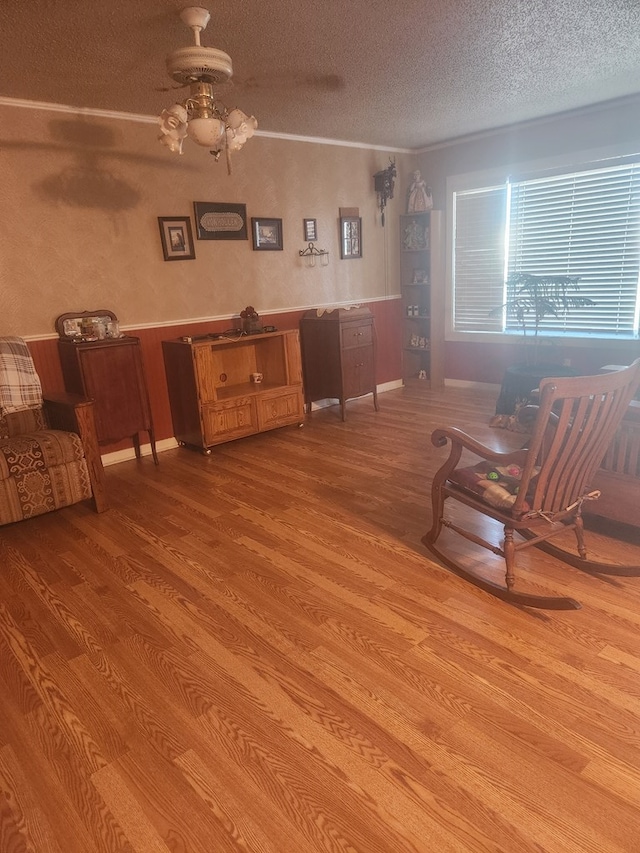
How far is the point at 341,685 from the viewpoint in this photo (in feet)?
5.81

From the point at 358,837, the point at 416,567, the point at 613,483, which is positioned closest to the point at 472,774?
the point at 358,837

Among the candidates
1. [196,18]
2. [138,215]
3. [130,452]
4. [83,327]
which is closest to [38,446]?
[83,327]

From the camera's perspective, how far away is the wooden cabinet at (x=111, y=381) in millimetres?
3523

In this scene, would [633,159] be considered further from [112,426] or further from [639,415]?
[112,426]

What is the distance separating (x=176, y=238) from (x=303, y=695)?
3.48 meters

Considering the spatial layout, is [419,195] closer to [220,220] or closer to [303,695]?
[220,220]

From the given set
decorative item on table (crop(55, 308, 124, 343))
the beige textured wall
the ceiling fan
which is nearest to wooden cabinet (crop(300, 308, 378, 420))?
the beige textured wall

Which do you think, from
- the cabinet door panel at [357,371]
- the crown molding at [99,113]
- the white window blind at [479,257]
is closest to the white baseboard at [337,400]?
the cabinet door panel at [357,371]

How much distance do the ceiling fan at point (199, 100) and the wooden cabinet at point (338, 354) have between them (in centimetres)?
222

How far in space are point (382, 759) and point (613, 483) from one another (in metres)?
1.69

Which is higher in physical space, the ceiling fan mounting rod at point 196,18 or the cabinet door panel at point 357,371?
the ceiling fan mounting rod at point 196,18

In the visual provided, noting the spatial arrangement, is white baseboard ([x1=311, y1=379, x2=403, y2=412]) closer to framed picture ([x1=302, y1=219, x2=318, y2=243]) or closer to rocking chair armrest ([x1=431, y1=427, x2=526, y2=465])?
framed picture ([x1=302, y1=219, x2=318, y2=243])

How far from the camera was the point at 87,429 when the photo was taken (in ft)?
10.2

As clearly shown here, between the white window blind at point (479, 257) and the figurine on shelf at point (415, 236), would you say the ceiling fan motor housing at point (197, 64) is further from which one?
the figurine on shelf at point (415, 236)
